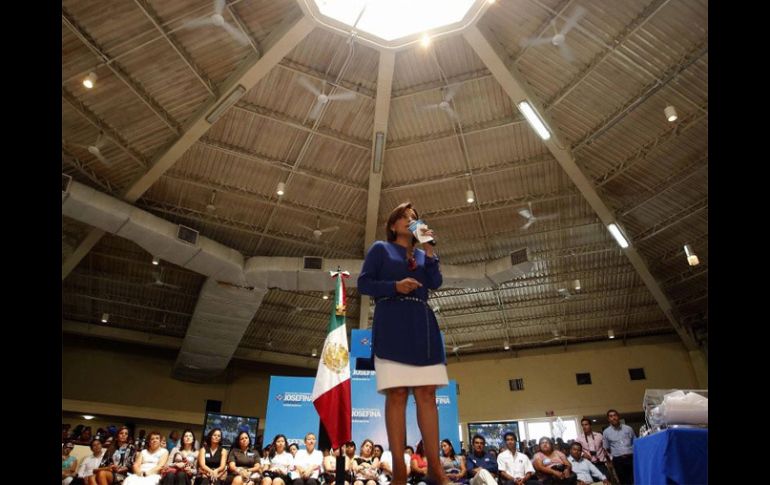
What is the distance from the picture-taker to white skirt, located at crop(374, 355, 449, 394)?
228 cm

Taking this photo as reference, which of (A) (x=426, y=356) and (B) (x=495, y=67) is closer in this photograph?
(A) (x=426, y=356)

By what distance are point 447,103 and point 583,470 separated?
256 inches

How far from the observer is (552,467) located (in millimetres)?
7445

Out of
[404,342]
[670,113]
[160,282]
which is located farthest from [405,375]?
[160,282]

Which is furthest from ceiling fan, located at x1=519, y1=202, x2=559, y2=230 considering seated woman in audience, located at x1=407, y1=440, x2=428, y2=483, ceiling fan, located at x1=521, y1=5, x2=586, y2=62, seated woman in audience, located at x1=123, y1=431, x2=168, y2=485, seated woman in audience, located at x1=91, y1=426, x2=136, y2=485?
seated woman in audience, located at x1=91, y1=426, x2=136, y2=485

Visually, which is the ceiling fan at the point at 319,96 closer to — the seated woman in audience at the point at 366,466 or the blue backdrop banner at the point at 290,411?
the blue backdrop banner at the point at 290,411

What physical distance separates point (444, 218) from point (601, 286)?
5.96 meters

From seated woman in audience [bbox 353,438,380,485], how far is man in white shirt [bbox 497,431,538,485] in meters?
1.88

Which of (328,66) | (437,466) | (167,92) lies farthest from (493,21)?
(437,466)

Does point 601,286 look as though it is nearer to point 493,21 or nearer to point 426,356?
point 493,21

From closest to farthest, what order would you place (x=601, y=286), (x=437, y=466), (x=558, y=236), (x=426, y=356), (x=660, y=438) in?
(x=437, y=466)
(x=426, y=356)
(x=660, y=438)
(x=558, y=236)
(x=601, y=286)

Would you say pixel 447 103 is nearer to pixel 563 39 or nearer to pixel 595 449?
pixel 563 39
